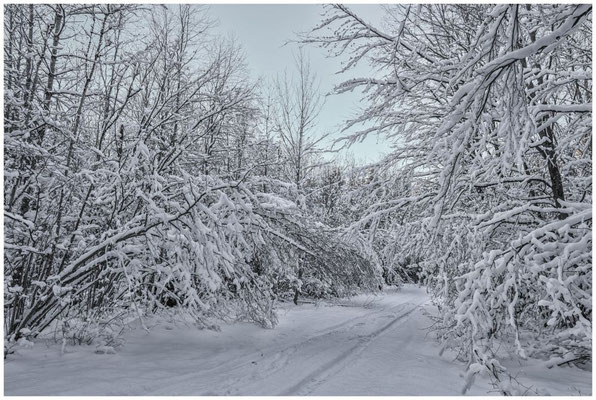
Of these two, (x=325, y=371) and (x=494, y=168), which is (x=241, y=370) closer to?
(x=325, y=371)

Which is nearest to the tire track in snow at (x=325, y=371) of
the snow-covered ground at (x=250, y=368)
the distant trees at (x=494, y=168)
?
the snow-covered ground at (x=250, y=368)

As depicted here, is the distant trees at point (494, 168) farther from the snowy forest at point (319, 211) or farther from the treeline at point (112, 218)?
the treeline at point (112, 218)

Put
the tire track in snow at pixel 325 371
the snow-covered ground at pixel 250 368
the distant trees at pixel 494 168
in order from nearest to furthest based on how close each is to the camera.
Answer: the distant trees at pixel 494 168 → the snow-covered ground at pixel 250 368 → the tire track in snow at pixel 325 371

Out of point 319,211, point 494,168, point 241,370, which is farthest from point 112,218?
point 494,168

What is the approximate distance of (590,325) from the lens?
3783mm

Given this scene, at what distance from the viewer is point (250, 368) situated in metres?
4.82

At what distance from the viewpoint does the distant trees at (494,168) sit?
9.54ft

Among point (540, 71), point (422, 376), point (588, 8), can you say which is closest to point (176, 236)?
point (422, 376)

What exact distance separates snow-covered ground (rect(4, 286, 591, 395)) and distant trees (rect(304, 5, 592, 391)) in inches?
22.4

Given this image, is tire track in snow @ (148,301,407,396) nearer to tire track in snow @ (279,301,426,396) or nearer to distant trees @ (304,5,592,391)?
tire track in snow @ (279,301,426,396)

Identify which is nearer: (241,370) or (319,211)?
(241,370)

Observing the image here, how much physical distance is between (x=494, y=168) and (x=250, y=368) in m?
4.53

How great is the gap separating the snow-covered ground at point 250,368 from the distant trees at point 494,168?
0.57m

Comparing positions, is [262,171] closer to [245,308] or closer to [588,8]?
[245,308]
